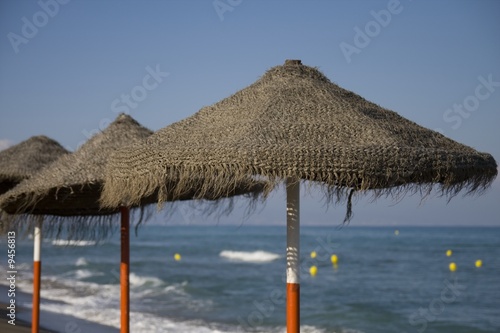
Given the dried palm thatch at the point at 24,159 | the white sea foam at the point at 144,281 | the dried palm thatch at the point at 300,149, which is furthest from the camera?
the white sea foam at the point at 144,281

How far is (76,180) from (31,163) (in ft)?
8.73

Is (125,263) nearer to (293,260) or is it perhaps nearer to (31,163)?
(31,163)

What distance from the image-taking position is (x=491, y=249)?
32.6 metres

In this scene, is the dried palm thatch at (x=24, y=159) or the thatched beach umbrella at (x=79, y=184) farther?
the dried palm thatch at (x=24, y=159)

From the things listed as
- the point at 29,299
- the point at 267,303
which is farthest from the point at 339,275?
the point at 29,299

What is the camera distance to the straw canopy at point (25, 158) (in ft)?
24.8

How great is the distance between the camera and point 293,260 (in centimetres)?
379

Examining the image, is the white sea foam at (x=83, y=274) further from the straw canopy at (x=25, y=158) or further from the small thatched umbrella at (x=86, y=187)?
the small thatched umbrella at (x=86, y=187)

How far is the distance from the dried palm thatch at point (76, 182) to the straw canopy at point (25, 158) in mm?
1045

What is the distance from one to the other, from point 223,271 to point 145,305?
31.3ft

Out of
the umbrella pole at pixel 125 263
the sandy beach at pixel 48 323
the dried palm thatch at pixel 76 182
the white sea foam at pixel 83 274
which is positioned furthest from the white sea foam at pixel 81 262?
the umbrella pole at pixel 125 263

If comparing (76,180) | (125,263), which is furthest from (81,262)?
(76,180)

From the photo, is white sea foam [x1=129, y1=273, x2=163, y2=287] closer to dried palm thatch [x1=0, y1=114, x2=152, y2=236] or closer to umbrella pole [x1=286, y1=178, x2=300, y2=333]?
dried palm thatch [x1=0, y1=114, x2=152, y2=236]

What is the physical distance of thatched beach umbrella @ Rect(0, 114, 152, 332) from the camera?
536 cm
